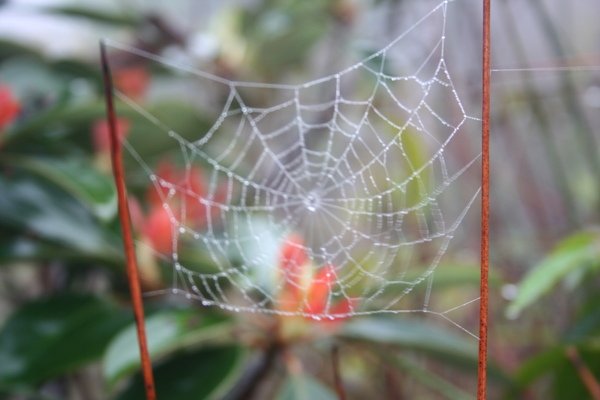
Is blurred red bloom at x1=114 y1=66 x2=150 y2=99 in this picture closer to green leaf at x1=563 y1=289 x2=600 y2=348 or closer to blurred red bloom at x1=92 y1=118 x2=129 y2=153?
blurred red bloom at x1=92 y1=118 x2=129 y2=153

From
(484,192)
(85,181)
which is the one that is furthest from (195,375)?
(484,192)

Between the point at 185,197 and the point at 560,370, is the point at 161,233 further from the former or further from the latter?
the point at 560,370

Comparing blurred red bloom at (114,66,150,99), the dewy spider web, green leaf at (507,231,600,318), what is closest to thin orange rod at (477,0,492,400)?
the dewy spider web

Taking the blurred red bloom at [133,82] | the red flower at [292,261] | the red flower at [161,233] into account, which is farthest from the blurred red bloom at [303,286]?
the blurred red bloom at [133,82]

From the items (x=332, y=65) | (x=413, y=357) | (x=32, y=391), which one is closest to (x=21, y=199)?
(x=32, y=391)

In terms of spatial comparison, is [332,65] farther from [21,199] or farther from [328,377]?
[21,199]

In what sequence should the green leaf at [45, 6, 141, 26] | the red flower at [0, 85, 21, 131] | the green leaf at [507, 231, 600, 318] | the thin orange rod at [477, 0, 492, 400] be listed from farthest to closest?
the green leaf at [45, 6, 141, 26], the red flower at [0, 85, 21, 131], the green leaf at [507, 231, 600, 318], the thin orange rod at [477, 0, 492, 400]

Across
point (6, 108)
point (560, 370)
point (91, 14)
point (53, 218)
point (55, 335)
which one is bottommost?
point (560, 370)
